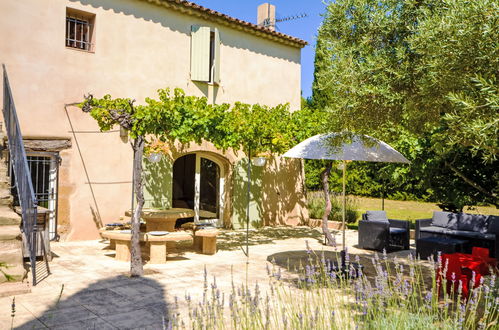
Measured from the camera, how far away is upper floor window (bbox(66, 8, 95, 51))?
10328mm

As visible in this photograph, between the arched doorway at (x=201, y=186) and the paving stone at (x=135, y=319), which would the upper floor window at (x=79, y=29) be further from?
the paving stone at (x=135, y=319)

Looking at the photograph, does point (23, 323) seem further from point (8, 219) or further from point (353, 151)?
point (353, 151)

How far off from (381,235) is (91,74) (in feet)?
24.7

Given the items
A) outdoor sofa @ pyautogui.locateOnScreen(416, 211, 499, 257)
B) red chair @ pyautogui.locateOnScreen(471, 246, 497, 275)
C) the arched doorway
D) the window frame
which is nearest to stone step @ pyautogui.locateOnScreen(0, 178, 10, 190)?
the window frame

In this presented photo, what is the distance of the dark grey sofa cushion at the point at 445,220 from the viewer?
10.3 meters

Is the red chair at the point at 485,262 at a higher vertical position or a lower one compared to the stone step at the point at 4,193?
lower

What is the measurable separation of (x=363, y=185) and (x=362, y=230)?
31.7 ft

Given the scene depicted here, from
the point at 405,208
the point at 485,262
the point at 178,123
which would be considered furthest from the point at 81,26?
the point at 405,208

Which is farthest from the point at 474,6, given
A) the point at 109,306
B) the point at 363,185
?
the point at 363,185

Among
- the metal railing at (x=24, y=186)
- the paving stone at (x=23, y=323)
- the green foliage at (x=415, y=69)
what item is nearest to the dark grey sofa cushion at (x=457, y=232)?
the green foliage at (x=415, y=69)

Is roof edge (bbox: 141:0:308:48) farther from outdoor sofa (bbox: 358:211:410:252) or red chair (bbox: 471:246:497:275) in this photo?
red chair (bbox: 471:246:497:275)

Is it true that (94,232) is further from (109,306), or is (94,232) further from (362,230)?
(362,230)

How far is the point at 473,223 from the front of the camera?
33.0 feet

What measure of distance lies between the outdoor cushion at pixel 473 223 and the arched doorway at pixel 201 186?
255 inches
